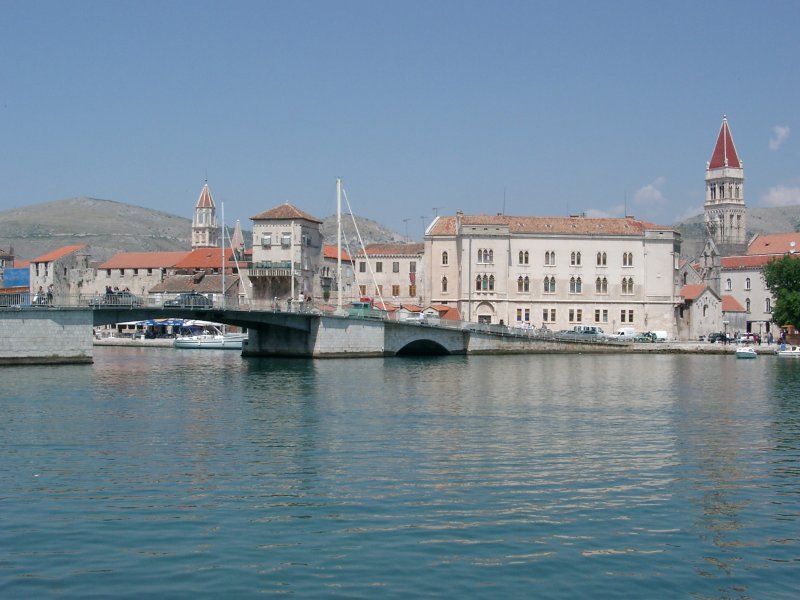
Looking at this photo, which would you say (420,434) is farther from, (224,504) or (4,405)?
(4,405)

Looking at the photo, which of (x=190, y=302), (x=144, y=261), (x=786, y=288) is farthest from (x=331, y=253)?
(x=786, y=288)

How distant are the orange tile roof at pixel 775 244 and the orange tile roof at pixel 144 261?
89.7 meters

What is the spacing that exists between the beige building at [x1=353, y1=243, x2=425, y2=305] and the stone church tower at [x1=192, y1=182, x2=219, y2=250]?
77.7m

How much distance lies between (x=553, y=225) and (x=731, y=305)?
4689 centimetres

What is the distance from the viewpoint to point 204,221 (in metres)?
186

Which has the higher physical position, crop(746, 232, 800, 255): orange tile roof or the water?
crop(746, 232, 800, 255): orange tile roof

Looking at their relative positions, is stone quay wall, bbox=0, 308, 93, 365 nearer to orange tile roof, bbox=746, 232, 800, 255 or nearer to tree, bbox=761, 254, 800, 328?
tree, bbox=761, 254, 800, 328

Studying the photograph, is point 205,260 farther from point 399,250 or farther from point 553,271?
point 553,271

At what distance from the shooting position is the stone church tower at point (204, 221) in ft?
607

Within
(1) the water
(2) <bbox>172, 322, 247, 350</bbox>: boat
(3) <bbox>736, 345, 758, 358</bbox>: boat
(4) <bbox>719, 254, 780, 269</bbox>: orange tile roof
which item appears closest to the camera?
(1) the water

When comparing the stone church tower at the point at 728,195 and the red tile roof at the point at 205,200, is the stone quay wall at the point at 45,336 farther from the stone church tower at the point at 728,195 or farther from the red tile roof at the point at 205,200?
the stone church tower at the point at 728,195

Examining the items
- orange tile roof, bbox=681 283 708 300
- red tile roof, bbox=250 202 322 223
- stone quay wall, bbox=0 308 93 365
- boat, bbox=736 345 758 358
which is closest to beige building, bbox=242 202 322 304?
red tile roof, bbox=250 202 322 223

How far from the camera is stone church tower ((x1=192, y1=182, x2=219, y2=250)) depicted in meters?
185

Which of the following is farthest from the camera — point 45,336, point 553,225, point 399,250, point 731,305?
point 731,305
